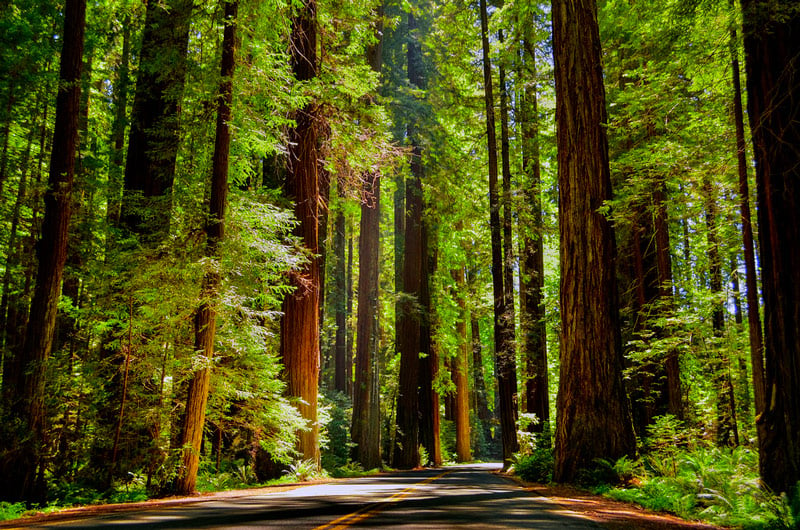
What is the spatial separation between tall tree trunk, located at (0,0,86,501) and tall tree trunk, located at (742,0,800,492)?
427 inches

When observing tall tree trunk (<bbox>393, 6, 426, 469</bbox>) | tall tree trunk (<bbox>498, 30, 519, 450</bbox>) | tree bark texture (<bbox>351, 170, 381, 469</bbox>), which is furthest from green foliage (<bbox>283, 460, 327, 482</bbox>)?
tall tree trunk (<bbox>393, 6, 426, 469</bbox>)

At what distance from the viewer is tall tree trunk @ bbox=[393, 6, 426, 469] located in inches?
824

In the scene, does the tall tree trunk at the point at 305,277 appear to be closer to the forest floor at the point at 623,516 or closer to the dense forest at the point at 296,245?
the dense forest at the point at 296,245

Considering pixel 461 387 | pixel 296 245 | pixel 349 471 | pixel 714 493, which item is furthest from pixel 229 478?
pixel 461 387

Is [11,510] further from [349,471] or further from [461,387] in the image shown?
[461,387]

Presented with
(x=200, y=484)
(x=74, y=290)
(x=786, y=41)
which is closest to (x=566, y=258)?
(x=786, y=41)

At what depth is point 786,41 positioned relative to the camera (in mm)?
6453

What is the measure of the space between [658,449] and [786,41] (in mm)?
7250

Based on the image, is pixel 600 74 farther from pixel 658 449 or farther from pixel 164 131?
pixel 164 131

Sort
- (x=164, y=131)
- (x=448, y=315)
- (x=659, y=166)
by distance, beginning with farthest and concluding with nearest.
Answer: (x=448, y=315) < (x=164, y=131) < (x=659, y=166)

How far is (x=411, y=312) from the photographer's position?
71.2 feet

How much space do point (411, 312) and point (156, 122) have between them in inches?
512

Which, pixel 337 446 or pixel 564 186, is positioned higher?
pixel 564 186

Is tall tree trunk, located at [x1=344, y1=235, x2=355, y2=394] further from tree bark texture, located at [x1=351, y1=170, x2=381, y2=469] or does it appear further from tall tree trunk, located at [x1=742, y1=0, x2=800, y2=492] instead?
tall tree trunk, located at [x1=742, y1=0, x2=800, y2=492]
